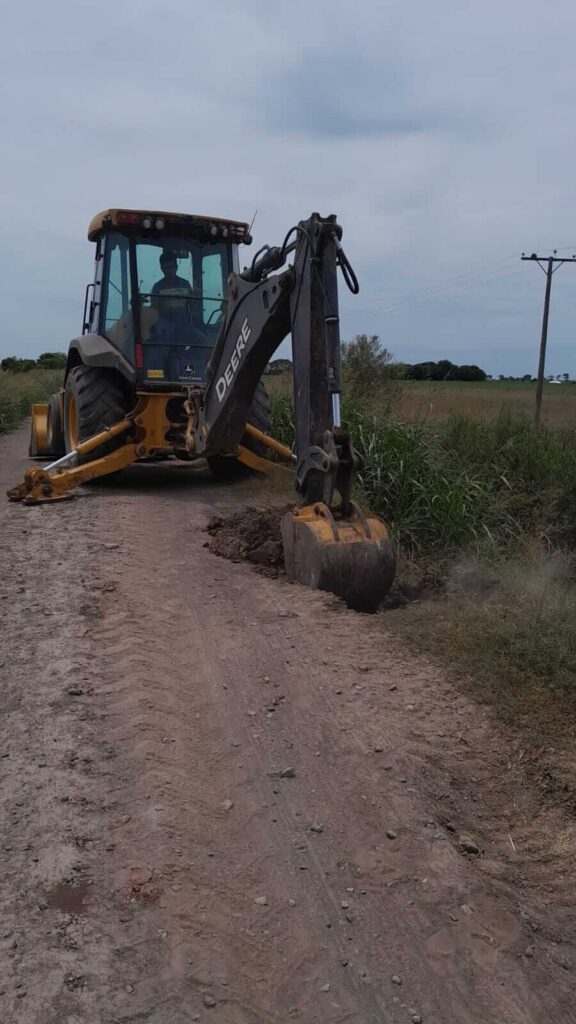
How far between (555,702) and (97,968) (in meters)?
2.41

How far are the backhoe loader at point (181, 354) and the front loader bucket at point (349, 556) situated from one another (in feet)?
1.01

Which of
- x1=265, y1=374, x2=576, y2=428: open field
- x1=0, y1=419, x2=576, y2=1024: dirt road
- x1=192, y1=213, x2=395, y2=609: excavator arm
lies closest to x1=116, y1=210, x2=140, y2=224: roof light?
x1=192, y1=213, x2=395, y2=609: excavator arm

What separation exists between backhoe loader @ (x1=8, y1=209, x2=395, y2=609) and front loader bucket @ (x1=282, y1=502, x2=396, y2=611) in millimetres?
308

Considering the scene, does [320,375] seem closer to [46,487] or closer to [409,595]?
[409,595]

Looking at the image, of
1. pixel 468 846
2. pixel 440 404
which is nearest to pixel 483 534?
pixel 440 404

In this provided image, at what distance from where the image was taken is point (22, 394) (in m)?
26.1

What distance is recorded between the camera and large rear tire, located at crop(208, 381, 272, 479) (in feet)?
32.1

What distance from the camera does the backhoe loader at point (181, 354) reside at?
19.6 feet

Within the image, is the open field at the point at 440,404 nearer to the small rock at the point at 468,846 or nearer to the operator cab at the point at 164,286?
the operator cab at the point at 164,286

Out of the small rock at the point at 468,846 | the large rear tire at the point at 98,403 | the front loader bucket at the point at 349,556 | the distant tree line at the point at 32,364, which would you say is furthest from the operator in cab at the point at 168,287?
the distant tree line at the point at 32,364

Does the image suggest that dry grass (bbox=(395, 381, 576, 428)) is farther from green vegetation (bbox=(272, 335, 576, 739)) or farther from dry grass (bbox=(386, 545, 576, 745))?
dry grass (bbox=(386, 545, 576, 745))

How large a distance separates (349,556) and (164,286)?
16.6 feet

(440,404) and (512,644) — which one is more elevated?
(440,404)

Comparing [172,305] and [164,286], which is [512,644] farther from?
[164,286]
